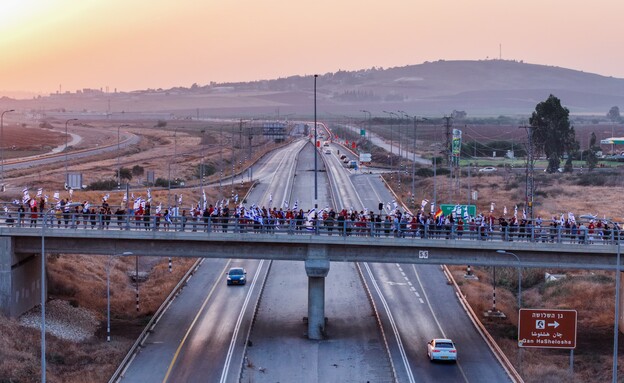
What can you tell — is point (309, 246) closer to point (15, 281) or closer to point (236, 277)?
point (236, 277)

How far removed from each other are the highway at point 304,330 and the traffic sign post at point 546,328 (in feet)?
8.06

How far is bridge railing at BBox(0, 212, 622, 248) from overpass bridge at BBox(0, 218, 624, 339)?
0.25 ft

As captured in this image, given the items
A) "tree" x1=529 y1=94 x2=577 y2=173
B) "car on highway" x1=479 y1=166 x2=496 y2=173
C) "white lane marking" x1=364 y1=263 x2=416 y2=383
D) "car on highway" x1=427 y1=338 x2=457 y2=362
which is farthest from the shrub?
"tree" x1=529 y1=94 x2=577 y2=173

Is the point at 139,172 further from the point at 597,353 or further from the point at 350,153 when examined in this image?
the point at 597,353

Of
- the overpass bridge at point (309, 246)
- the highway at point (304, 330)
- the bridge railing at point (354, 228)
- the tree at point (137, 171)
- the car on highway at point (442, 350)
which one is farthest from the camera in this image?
the tree at point (137, 171)

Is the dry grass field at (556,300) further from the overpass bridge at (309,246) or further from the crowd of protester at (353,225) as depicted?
the crowd of protester at (353,225)

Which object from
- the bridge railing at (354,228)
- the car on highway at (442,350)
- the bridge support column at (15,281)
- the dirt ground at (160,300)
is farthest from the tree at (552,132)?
the bridge support column at (15,281)

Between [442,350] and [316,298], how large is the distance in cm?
809

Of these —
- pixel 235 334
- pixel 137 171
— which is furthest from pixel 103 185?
pixel 235 334

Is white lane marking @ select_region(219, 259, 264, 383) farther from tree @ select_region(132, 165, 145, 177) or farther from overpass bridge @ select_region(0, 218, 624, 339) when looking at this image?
tree @ select_region(132, 165, 145, 177)

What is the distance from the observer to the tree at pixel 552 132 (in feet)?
506

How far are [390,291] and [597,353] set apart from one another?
56.5 ft

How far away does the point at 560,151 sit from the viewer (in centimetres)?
15562

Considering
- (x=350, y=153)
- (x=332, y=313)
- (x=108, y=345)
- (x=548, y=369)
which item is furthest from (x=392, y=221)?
(x=350, y=153)
